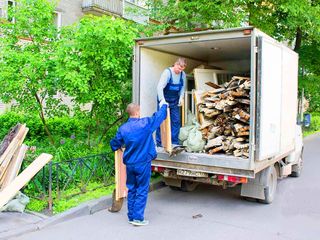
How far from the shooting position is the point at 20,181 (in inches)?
208

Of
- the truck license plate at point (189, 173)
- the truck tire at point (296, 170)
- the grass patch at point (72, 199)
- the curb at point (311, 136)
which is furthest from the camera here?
the curb at point (311, 136)

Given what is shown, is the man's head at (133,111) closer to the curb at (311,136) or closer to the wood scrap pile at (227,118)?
the wood scrap pile at (227,118)

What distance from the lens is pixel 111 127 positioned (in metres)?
8.48

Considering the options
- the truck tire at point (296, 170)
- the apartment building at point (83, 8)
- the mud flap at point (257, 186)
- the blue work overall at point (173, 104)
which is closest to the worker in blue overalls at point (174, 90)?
the blue work overall at point (173, 104)

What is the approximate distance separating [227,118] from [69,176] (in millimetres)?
2840

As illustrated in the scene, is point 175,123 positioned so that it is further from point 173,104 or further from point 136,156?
point 136,156

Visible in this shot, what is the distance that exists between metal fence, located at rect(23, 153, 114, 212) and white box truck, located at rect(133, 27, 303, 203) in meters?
1.04

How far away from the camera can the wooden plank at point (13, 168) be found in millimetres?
5551

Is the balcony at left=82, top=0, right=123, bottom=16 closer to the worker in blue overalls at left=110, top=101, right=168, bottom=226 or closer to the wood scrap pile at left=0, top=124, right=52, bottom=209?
the wood scrap pile at left=0, top=124, right=52, bottom=209

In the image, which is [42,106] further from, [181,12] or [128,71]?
[181,12]

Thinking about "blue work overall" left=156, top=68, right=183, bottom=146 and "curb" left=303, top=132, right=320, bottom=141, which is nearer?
"blue work overall" left=156, top=68, right=183, bottom=146

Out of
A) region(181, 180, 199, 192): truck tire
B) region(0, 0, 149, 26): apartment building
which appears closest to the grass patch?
region(181, 180, 199, 192): truck tire

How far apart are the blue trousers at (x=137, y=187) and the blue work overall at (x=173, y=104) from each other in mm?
1494

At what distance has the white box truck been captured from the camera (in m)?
5.54
